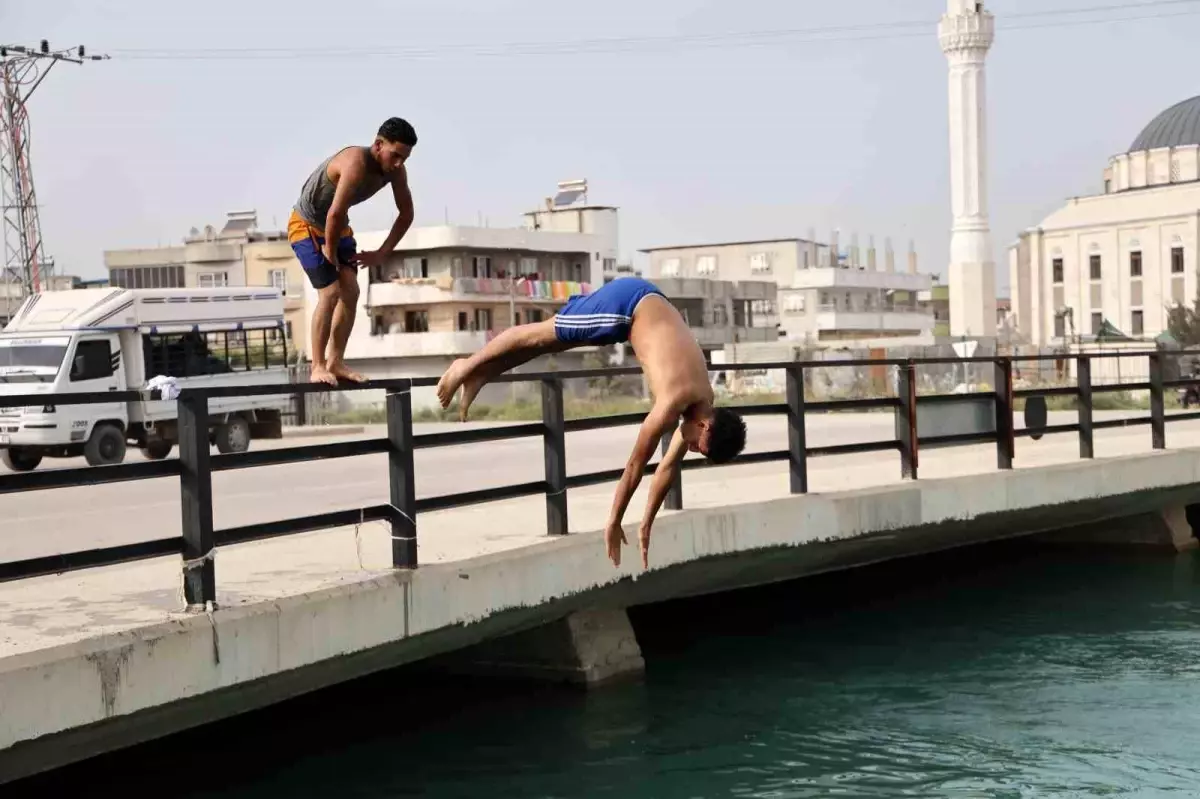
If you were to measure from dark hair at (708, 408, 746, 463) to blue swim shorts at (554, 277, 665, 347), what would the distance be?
0.99 meters

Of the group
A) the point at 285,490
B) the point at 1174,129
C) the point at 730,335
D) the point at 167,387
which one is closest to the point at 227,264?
the point at 730,335

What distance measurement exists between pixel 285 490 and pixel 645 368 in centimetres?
1125

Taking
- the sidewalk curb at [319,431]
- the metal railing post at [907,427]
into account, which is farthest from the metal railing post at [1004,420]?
the sidewalk curb at [319,431]

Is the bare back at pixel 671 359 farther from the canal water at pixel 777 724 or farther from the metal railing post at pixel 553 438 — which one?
the canal water at pixel 777 724

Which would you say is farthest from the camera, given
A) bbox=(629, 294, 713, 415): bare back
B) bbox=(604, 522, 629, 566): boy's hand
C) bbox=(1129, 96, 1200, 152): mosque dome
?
bbox=(1129, 96, 1200, 152): mosque dome

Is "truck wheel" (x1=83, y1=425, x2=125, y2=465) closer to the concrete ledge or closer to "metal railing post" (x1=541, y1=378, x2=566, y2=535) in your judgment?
the concrete ledge

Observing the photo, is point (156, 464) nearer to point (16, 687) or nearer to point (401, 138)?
point (16, 687)

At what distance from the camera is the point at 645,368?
777cm

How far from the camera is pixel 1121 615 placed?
14156 mm

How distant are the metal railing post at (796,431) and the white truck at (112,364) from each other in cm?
1663

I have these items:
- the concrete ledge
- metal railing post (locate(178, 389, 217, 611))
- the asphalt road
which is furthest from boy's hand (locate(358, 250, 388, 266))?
the asphalt road

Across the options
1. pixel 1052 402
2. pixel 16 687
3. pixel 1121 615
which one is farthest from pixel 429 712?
pixel 1052 402

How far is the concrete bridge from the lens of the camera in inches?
278

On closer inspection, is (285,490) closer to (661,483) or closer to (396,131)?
(396,131)
